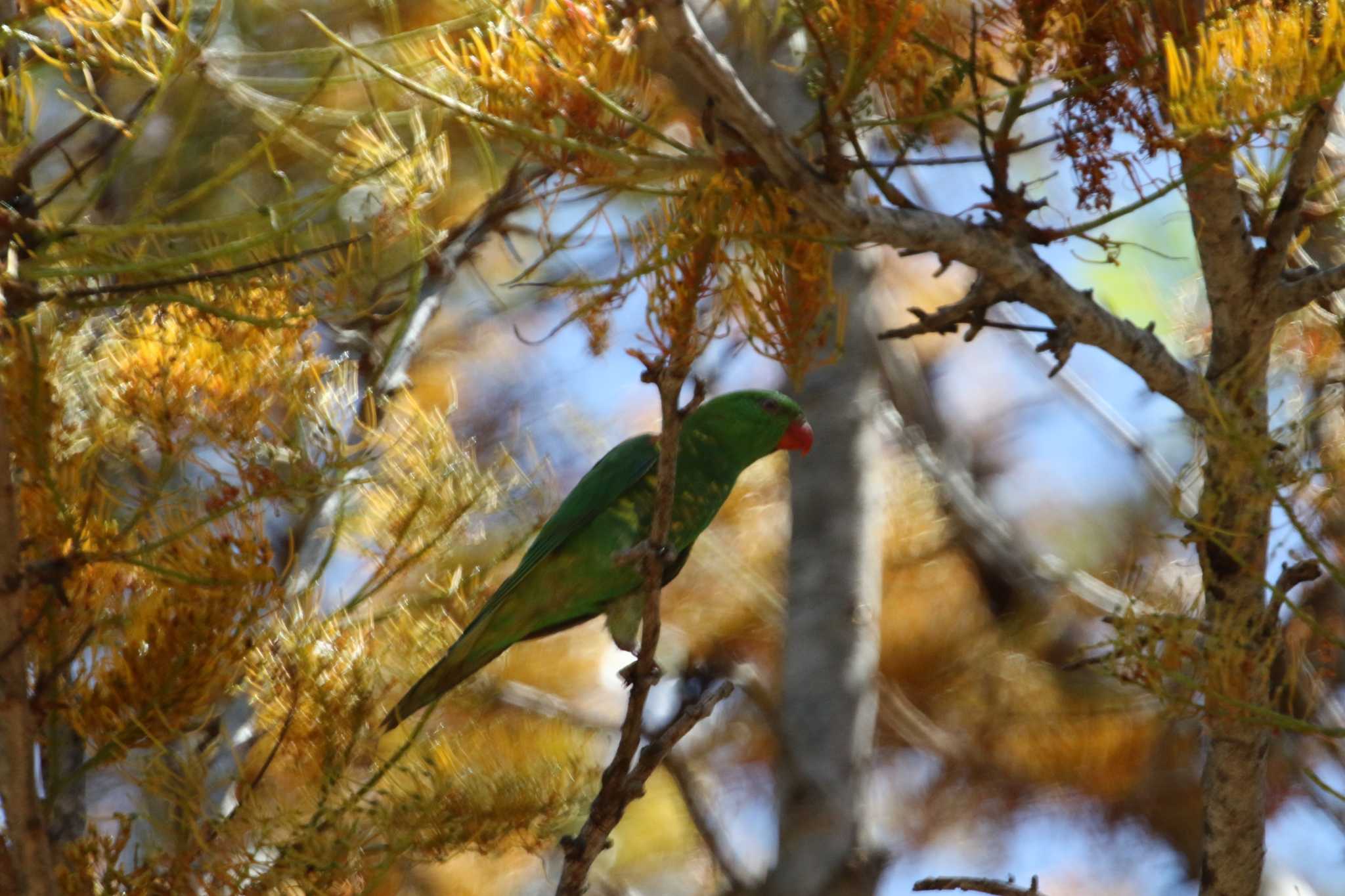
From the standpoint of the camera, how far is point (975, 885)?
72.4 inches

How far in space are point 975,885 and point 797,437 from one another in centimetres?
124

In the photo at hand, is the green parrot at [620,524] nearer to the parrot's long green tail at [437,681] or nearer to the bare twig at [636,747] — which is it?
the parrot's long green tail at [437,681]

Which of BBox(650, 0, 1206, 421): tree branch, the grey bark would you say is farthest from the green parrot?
BBox(650, 0, 1206, 421): tree branch

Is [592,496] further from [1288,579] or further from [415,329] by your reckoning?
[1288,579]

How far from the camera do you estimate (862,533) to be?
3.30 metres

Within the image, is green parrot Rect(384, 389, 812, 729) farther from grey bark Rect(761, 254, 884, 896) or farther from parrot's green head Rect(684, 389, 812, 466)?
grey bark Rect(761, 254, 884, 896)

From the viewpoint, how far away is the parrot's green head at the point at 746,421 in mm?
2777

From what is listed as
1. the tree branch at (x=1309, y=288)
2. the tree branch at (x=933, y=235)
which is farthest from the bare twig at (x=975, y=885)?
the tree branch at (x=1309, y=288)

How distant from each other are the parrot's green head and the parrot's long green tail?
70 centimetres

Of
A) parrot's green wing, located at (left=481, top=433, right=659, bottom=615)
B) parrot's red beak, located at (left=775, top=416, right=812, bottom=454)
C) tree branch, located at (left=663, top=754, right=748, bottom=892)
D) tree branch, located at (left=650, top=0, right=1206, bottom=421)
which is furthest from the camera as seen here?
tree branch, located at (left=663, top=754, right=748, bottom=892)

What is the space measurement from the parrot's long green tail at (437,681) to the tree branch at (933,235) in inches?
42.3

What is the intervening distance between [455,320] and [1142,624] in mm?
3432

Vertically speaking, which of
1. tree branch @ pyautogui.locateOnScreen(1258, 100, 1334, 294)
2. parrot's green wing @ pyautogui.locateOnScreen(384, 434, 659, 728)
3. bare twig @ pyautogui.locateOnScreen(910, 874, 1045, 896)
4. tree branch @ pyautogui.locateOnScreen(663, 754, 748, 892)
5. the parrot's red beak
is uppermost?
tree branch @ pyautogui.locateOnScreen(1258, 100, 1334, 294)

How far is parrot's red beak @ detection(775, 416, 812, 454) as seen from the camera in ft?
9.39
